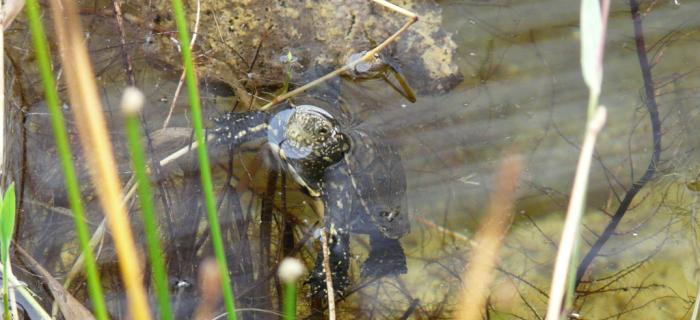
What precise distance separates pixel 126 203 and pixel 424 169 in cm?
134

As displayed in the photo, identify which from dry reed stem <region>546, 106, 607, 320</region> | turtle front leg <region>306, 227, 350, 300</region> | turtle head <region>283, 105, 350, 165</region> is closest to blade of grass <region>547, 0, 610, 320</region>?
dry reed stem <region>546, 106, 607, 320</region>

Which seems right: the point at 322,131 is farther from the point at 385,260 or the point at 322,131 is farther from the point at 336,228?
the point at 385,260

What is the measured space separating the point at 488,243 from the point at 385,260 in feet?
1.63

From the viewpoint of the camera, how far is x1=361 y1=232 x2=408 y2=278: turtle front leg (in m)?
3.15

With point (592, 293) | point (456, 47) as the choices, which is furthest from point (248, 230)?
point (592, 293)

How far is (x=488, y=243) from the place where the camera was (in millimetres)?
3250

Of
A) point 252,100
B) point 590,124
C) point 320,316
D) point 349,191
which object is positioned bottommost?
point 590,124

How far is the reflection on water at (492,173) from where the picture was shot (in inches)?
121

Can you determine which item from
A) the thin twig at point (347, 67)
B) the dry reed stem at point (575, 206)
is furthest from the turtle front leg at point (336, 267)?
the dry reed stem at point (575, 206)

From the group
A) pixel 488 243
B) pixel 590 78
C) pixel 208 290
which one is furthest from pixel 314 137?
pixel 590 78

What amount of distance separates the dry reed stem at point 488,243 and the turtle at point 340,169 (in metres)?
0.31

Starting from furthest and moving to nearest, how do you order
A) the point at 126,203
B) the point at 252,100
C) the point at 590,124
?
the point at 252,100, the point at 126,203, the point at 590,124

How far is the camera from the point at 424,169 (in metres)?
3.27

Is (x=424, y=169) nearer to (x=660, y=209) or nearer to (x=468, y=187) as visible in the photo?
(x=468, y=187)
